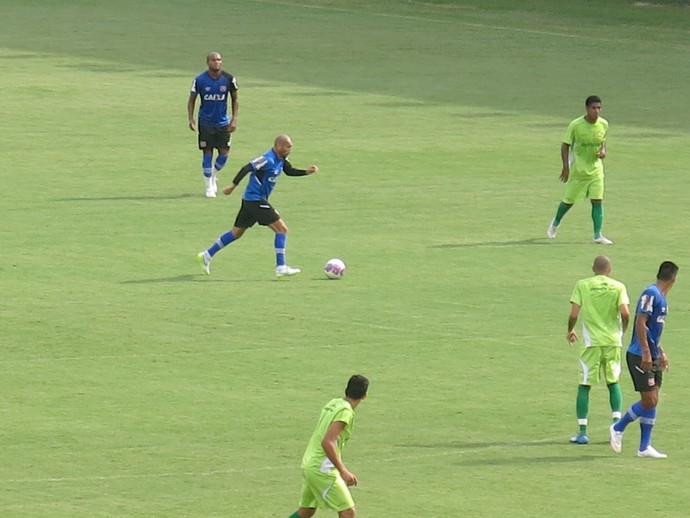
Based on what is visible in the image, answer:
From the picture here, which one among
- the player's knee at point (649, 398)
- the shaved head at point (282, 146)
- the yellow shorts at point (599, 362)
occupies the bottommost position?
the player's knee at point (649, 398)

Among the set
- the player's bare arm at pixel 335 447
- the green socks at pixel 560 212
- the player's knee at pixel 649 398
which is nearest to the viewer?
the player's bare arm at pixel 335 447

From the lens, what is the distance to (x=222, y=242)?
2444cm

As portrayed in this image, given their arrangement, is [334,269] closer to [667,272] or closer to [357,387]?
[667,272]

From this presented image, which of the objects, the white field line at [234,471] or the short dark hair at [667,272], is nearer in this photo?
the white field line at [234,471]

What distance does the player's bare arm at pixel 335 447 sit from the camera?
542 inches

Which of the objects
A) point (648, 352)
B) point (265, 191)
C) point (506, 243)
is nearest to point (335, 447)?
point (648, 352)

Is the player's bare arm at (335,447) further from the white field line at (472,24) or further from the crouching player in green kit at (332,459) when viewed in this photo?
the white field line at (472,24)

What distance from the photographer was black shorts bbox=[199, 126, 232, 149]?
30391 mm

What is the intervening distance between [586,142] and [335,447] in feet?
45.8

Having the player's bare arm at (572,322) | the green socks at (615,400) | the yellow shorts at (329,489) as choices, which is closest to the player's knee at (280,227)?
the player's bare arm at (572,322)

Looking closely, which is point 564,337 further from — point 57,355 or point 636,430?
point 57,355

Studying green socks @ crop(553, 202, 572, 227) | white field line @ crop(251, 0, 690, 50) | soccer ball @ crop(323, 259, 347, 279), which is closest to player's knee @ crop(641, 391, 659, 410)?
soccer ball @ crop(323, 259, 347, 279)

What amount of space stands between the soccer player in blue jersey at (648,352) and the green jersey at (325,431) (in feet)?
12.6

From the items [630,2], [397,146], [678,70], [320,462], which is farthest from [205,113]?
[630,2]
